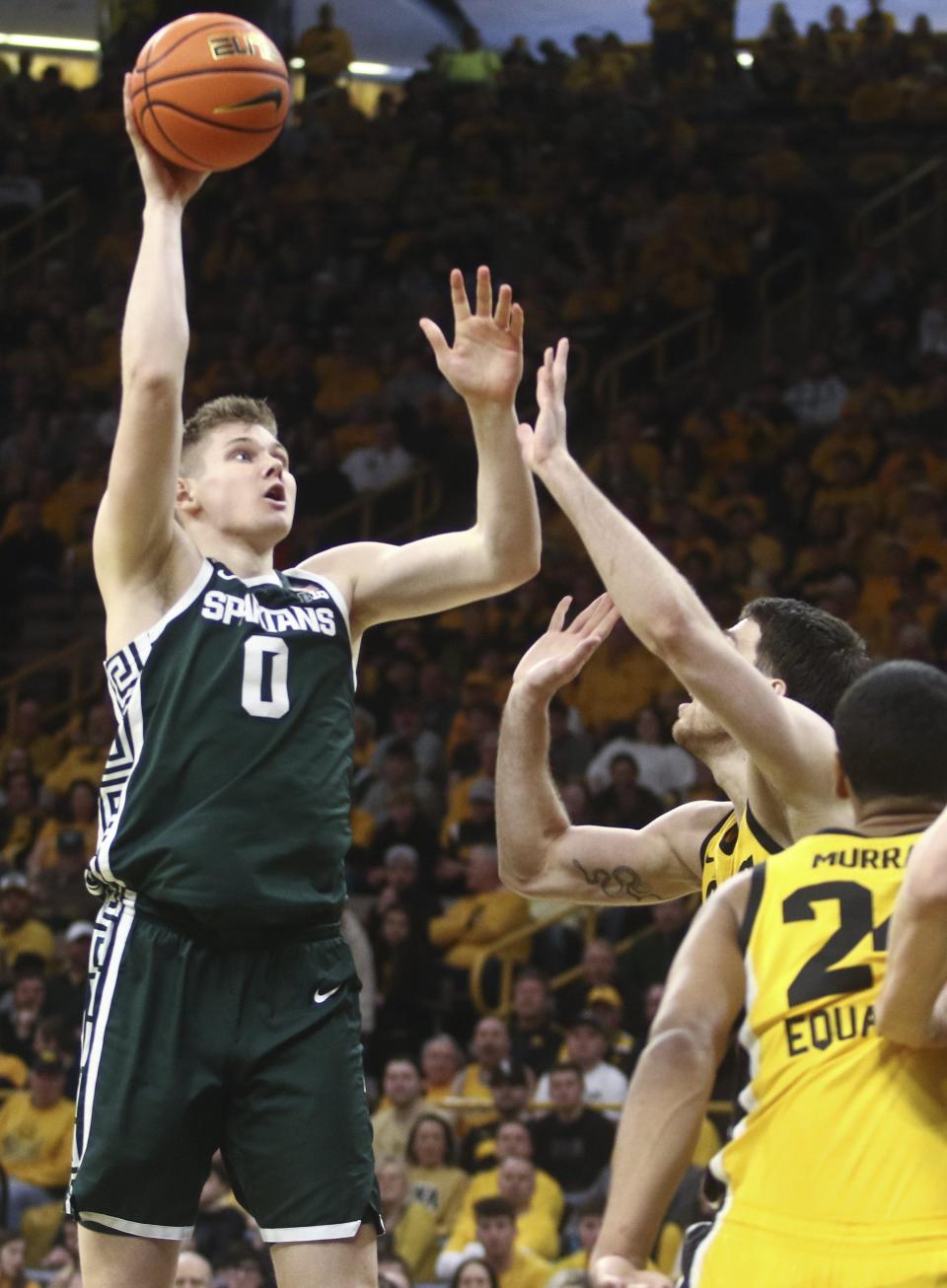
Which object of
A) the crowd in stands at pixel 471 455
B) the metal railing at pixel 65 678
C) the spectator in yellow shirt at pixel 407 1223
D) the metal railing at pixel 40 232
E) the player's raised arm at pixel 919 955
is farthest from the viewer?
the metal railing at pixel 40 232

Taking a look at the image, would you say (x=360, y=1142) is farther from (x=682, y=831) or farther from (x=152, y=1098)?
(x=682, y=831)

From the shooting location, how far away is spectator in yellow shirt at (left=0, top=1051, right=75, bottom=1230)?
9070mm

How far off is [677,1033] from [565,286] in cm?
1320

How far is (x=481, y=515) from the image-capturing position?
13.5 feet

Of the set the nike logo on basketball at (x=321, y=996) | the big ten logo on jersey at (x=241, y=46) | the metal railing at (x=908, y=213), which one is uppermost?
the metal railing at (x=908, y=213)

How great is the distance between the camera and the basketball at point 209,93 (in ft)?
13.0

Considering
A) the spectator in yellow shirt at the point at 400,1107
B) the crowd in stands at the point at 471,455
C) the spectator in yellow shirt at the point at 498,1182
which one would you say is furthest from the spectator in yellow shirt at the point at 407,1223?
the spectator in yellow shirt at the point at 400,1107

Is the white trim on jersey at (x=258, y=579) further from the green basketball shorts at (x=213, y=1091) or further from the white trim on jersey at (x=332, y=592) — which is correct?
the green basketball shorts at (x=213, y=1091)

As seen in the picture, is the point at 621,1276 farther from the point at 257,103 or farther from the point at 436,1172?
the point at 436,1172

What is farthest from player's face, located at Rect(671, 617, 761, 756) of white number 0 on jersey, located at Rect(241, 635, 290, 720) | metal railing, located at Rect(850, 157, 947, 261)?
metal railing, located at Rect(850, 157, 947, 261)

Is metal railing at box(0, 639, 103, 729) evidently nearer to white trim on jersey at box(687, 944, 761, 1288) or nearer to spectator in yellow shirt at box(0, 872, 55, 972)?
spectator in yellow shirt at box(0, 872, 55, 972)

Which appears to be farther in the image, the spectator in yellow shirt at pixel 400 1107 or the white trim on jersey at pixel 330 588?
the spectator in yellow shirt at pixel 400 1107

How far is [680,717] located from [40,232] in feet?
49.3

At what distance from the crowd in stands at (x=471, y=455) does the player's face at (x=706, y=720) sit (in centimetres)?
388
